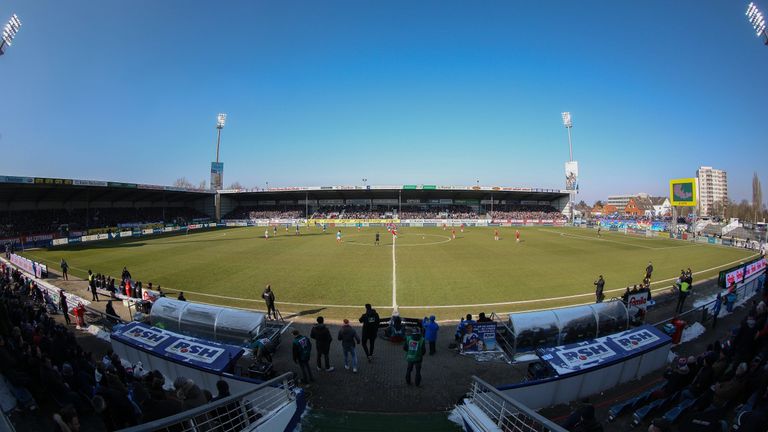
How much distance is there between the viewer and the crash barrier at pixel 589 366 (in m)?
7.29

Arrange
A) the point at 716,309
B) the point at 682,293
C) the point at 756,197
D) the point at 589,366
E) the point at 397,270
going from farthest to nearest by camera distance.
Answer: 1. the point at 756,197
2. the point at 397,270
3. the point at 682,293
4. the point at 716,309
5. the point at 589,366

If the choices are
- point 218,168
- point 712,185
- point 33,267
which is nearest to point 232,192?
point 218,168

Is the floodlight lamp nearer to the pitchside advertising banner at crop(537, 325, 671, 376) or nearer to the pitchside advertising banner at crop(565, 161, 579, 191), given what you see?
the pitchside advertising banner at crop(565, 161, 579, 191)

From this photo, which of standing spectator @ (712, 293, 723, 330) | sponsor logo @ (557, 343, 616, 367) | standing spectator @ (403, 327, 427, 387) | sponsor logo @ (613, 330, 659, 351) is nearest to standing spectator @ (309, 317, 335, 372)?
standing spectator @ (403, 327, 427, 387)

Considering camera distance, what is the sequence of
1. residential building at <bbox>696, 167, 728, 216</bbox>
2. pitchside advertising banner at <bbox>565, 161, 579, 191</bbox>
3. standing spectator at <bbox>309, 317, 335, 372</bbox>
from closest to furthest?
standing spectator at <bbox>309, 317, 335, 372</bbox> → pitchside advertising banner at <bbox>565, 161, 579, 191</bbox> → residential building at <bbox>696, 167, 728, 216</bbox>

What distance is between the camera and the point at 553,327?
9.62 m

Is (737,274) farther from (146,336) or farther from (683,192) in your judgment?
(683,192)

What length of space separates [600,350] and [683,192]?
5594 centimetres

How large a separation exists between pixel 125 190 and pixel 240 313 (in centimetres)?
6063

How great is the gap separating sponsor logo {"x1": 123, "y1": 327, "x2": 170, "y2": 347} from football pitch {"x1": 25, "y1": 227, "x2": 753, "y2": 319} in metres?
6.22

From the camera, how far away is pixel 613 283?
65.8 feet

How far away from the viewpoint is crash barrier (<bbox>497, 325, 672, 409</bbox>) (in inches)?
287

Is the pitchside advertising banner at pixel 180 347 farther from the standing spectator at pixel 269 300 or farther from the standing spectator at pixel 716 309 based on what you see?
the standing spectator at pixel 716 309

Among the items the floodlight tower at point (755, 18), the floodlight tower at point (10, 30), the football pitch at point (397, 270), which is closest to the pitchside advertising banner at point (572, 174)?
the football pitch at point (397, 270)
